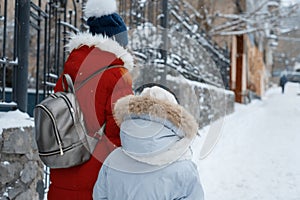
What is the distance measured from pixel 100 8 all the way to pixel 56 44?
1.71m

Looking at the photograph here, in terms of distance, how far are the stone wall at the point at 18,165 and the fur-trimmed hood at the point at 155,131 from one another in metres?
1.27

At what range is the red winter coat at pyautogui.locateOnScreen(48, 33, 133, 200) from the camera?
8.09 ft

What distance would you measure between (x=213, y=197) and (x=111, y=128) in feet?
8.79

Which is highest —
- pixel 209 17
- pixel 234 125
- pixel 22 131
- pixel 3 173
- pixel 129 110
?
pixel 209 17

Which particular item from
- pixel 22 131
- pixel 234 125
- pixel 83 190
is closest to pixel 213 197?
pixel 22 131

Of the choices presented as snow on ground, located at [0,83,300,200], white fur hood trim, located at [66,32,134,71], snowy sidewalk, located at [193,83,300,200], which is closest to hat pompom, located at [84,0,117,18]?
white fur hood trim, located at [66,32,134,71]

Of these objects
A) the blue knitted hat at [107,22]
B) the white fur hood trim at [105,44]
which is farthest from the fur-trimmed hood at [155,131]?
the blue knitted hat at [107,22]

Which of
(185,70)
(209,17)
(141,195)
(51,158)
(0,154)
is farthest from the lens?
(209,17)

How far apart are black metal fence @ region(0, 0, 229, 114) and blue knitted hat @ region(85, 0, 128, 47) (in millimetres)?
926

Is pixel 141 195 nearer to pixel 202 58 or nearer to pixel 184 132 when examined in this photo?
pixel 184 132

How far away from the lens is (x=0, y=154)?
10.3ft

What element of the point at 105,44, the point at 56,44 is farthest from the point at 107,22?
the point at 56,44

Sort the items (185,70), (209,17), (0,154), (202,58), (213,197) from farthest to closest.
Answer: (209,17)
(202,58)
(185,70)
(213,197)
(0,154)

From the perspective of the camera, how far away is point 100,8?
9.41 ft
